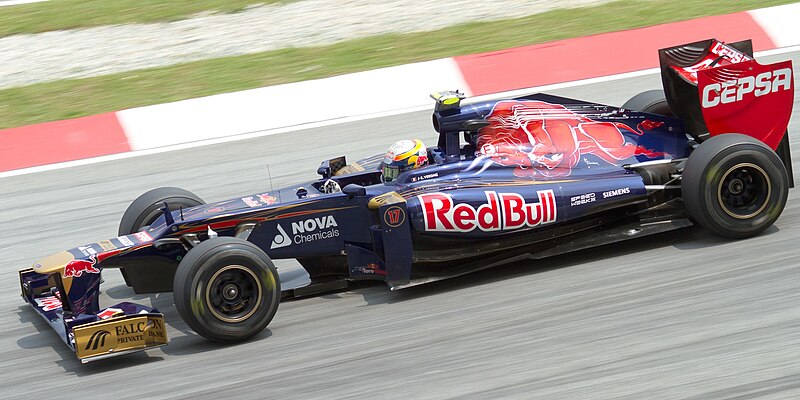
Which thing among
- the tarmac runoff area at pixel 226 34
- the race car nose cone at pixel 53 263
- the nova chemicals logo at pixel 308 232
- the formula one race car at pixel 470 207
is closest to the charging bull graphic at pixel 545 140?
the formula one race car at pixel 470 207

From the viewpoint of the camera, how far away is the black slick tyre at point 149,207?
7.64 meters

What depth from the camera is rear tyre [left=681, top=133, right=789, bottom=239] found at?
7.13 meters

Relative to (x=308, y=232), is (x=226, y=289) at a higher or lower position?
lower

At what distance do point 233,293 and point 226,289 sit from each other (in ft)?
0.18

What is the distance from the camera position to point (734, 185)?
7.28 m

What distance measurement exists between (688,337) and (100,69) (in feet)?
32.7

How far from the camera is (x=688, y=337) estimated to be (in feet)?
19.6

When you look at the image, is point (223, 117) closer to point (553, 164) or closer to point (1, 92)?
point (1, 92)

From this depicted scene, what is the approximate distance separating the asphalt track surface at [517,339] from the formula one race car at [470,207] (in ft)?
0.61

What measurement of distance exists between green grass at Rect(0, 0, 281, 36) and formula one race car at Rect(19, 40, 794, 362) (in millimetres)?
8840

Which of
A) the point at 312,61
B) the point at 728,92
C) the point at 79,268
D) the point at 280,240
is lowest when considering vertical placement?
the point at 280,240

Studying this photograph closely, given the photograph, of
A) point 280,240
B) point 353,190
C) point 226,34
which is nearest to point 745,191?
point 353,190

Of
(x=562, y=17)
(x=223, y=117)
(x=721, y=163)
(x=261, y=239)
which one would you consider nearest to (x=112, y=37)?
(x=223, y=117)

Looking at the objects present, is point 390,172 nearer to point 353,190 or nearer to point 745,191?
point 353,190
